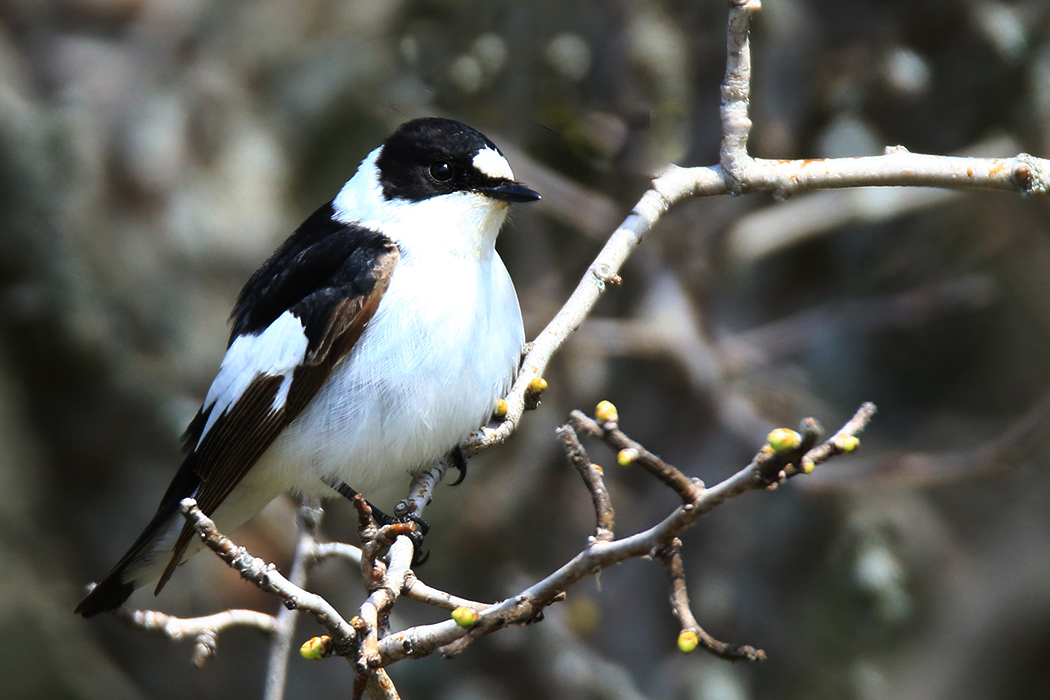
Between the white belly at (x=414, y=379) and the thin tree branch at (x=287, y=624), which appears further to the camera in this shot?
the white belly at (x=414, y=379)

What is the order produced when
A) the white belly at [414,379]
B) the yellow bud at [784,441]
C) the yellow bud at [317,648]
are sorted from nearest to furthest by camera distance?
the yellow bud at [784,441] < the yellow bud at [317,648] < the white belly at [414,379]

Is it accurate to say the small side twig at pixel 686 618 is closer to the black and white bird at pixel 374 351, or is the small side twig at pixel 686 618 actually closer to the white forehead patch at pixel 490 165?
the black and white bird at pixel 374 351

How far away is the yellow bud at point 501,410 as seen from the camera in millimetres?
2736

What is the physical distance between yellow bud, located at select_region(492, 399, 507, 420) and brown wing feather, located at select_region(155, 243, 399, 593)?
1.50ft

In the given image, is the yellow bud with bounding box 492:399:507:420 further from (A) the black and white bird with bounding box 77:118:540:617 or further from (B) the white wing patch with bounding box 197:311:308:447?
(B) the white wing patch with bounding box 197:311:308:447

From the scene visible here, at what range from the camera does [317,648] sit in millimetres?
1807

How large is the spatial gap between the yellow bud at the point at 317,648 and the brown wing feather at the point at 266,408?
43.5 inches

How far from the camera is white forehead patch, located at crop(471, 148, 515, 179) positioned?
3.00 m

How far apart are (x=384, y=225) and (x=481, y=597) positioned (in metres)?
2.51

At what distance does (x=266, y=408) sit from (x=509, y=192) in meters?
0.96

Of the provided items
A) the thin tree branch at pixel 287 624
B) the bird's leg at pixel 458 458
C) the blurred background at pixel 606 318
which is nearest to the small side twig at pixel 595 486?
the thin tree branch at pixel 287 624

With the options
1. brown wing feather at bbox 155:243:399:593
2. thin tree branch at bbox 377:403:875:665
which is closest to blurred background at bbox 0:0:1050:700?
brown wing feather at bbox 155:243:399:593

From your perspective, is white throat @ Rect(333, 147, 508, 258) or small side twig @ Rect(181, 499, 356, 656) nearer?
small side twig @ Rect(181, 499, 356, 656)

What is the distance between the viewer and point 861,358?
18.2ft
